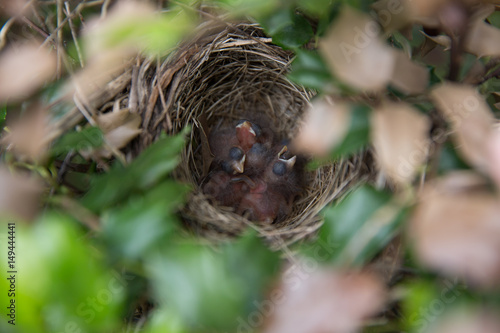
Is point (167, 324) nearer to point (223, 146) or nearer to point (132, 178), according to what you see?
point (132, 178)

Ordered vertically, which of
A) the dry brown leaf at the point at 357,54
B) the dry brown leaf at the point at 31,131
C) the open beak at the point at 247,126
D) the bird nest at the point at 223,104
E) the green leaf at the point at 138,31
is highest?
the green leaf at the point at 138,31

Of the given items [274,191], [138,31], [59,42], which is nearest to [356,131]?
[138,31]

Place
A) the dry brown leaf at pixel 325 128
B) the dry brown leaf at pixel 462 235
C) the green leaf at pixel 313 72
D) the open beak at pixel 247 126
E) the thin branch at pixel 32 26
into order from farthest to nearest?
the open beak at pixel 247 126 < the thin branch at pixel 32 26 < the green leaf at pixel 313 72 < the dry brown leaf at pixel 325 128 < the dry brown leaf at pixel 462 235

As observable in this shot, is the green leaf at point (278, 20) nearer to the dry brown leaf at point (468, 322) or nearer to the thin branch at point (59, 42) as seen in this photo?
the thin branch at point (59, 42)

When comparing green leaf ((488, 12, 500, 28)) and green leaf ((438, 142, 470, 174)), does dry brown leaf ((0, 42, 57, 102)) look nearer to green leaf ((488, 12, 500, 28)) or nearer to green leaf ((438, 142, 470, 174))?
green leaf ((438, 142, 470, 174))

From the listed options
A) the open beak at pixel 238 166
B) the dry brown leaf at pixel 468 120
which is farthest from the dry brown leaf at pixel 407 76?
the open beak at pixel 238 166

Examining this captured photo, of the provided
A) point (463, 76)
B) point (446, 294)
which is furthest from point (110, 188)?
point (463, 76)

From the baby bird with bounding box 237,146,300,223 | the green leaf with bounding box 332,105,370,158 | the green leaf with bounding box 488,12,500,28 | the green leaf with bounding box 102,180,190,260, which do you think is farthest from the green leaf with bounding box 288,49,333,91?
the baby bird with bounding box 237,146,300,223
